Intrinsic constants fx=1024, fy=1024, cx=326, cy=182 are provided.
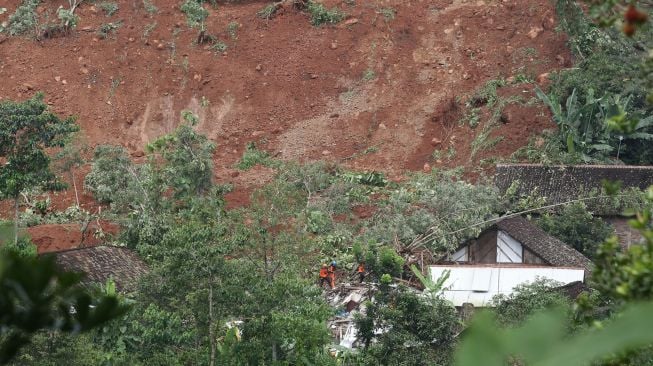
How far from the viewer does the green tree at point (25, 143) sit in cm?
1767

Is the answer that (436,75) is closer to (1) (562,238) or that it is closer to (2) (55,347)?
(1) (562,238)

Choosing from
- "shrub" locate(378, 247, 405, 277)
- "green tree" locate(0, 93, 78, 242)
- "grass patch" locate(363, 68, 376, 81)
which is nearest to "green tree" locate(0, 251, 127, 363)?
"shrub" locate(378, 247, 405, 277)

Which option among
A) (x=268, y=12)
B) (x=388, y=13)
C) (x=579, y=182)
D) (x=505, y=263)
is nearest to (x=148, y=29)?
(x=268, y=12)

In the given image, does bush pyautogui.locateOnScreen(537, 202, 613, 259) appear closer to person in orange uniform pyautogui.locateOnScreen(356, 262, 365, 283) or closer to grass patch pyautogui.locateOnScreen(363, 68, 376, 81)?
person in orange uniform pyautogui.locateOnScreen(356, 262, 365, 283)

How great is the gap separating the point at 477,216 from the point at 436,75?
372 inches

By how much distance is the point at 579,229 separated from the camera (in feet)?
68.6

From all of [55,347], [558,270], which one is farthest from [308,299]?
[558,270]

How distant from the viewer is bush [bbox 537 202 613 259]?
20.7m

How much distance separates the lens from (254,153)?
26922mm

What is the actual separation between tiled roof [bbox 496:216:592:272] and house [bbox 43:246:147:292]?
744 cm

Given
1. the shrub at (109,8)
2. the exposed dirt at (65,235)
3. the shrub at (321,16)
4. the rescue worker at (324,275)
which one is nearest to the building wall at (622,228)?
the rescue worker at (324,275)

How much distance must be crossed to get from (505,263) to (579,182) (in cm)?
395

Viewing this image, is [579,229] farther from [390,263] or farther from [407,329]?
[407,329]

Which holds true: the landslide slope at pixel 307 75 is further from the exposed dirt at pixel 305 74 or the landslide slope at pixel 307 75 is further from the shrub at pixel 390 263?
the shrub at pixel 390 263
